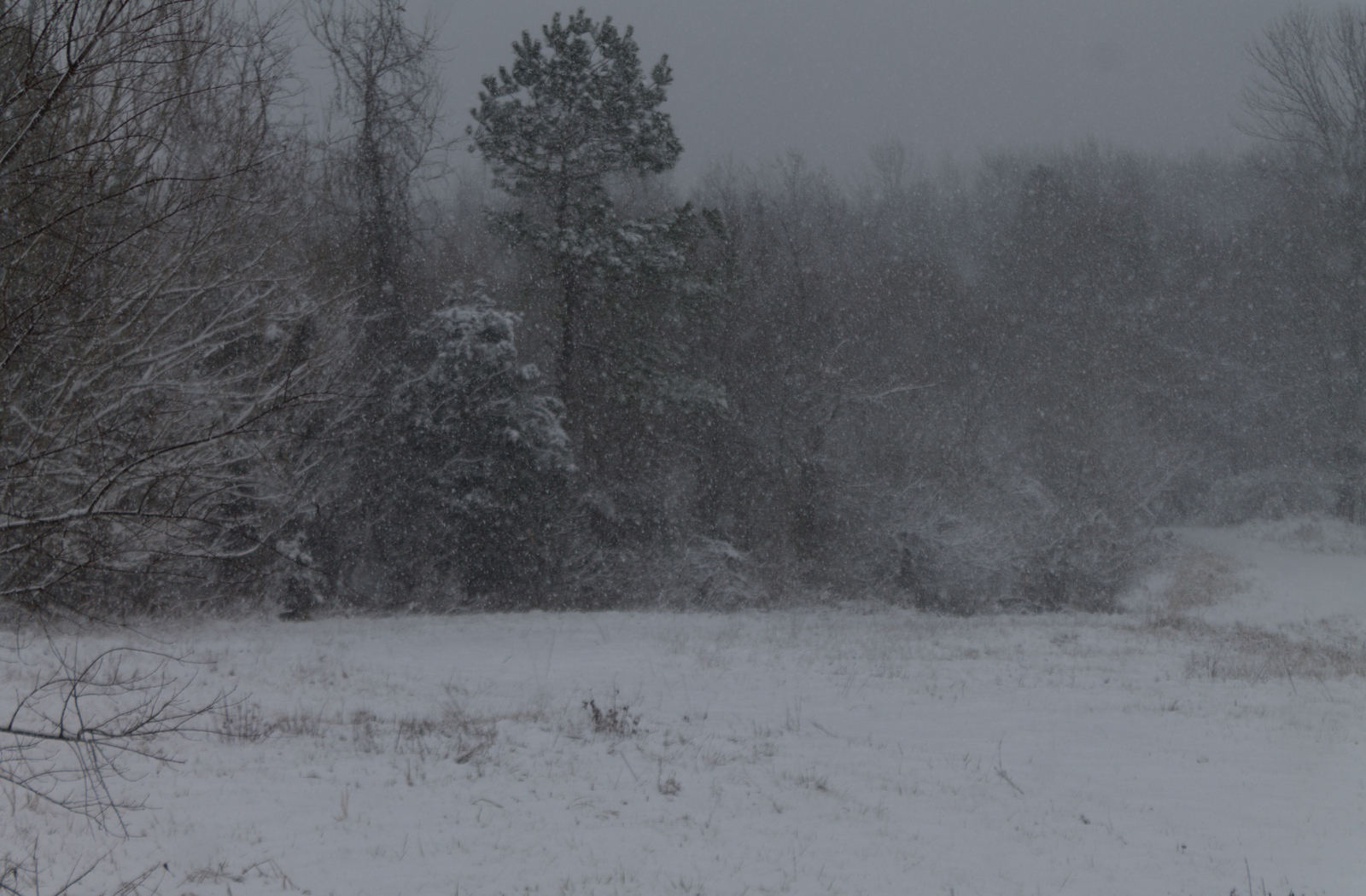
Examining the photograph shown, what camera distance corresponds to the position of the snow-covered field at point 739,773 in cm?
518

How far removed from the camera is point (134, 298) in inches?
247

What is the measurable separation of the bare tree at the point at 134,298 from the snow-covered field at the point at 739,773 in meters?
1.57

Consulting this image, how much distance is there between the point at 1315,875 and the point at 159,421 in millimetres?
9092

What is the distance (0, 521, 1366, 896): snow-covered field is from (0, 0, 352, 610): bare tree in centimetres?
157

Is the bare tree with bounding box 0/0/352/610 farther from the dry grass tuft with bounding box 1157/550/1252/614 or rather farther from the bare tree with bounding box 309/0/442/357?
the dry grass tuft with bounding box 1157/550/1252/614

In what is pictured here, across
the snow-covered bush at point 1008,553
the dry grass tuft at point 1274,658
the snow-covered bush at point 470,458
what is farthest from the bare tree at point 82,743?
the snow-covered bush at point 1008,553

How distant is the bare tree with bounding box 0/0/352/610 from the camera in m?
3.33

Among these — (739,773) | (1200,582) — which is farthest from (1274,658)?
(1200,582)

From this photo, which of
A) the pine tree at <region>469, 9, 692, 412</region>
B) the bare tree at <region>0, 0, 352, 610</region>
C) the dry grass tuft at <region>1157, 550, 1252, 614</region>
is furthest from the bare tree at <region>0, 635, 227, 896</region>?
the dry grass tuft at <region>1157, 550, 1252, 614</region>

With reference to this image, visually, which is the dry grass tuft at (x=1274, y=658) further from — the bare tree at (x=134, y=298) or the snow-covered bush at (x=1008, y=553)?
the bare tree at (x=134, y=298)

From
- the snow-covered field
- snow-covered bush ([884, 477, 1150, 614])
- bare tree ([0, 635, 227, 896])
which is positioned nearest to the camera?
bare tree ([0, 635, 227, 896])

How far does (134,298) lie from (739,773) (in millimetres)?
5227

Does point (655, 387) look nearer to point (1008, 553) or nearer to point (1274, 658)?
point (1008, 553)

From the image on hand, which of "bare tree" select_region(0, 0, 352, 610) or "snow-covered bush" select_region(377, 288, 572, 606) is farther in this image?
"snow-covered bush" select_region(377, 288, 572, 606)
